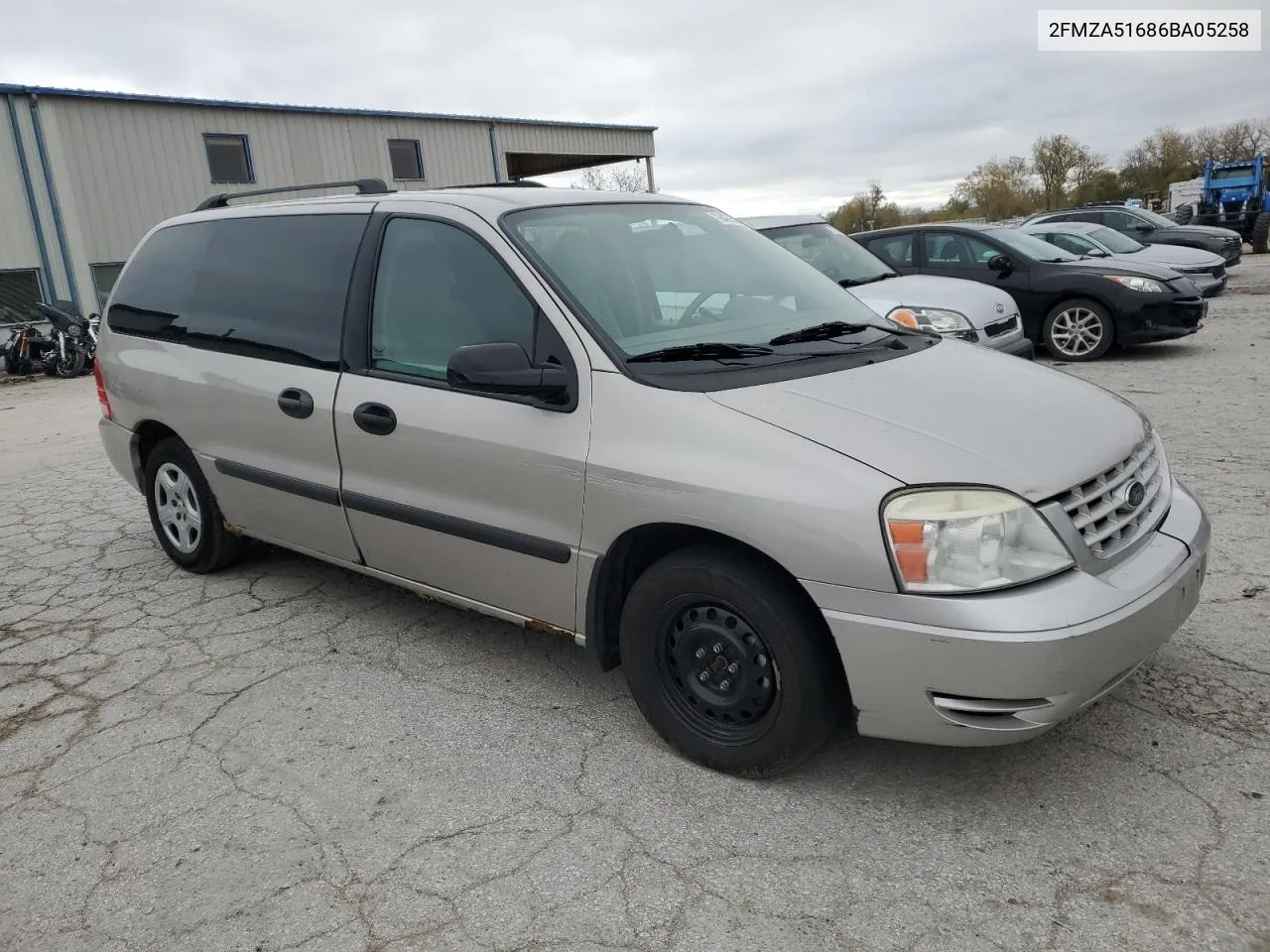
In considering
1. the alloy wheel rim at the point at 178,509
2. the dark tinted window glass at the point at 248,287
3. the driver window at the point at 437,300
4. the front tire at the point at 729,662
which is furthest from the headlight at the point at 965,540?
the alloy wheel rim at the point at 178,509

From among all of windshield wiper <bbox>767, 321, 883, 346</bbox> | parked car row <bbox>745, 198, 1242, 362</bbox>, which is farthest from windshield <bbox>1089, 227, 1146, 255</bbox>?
windshield wiper <bbox>767, 321, 883, 346</bbox>

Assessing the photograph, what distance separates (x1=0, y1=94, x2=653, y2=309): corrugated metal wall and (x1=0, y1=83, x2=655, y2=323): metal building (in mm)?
21

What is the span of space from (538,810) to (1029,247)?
9714 mm

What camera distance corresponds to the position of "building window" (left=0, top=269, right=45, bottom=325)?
18.7m

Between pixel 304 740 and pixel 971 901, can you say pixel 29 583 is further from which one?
pixel 971 901

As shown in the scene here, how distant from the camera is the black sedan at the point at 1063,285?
9.92 meters

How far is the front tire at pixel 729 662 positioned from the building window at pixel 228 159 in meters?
21.6

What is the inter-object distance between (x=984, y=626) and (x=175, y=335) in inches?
149

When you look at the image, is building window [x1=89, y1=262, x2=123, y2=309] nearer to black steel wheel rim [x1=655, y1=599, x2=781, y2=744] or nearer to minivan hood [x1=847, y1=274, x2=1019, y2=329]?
minivan hood [x1=847, y1=274, x2=1019, y2=329]

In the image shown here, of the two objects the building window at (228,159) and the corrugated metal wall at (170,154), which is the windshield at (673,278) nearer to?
the corrugated metal wall at (170,154)

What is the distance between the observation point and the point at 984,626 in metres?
2.31

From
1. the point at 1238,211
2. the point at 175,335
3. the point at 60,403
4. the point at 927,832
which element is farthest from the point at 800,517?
the point at 1238,211

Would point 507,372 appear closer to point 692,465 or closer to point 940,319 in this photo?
point 692,465

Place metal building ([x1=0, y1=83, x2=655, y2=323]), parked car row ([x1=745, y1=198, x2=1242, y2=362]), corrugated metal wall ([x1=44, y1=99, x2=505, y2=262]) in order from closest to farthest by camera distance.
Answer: parked car row ([x1=745, y1=198, x2=1242, y2=362])
metal building ([x1=0, y1=83, x2=655, y2=323])
corrugated metal wall ([x1=44, y1=99, x2=505, y2=262])
